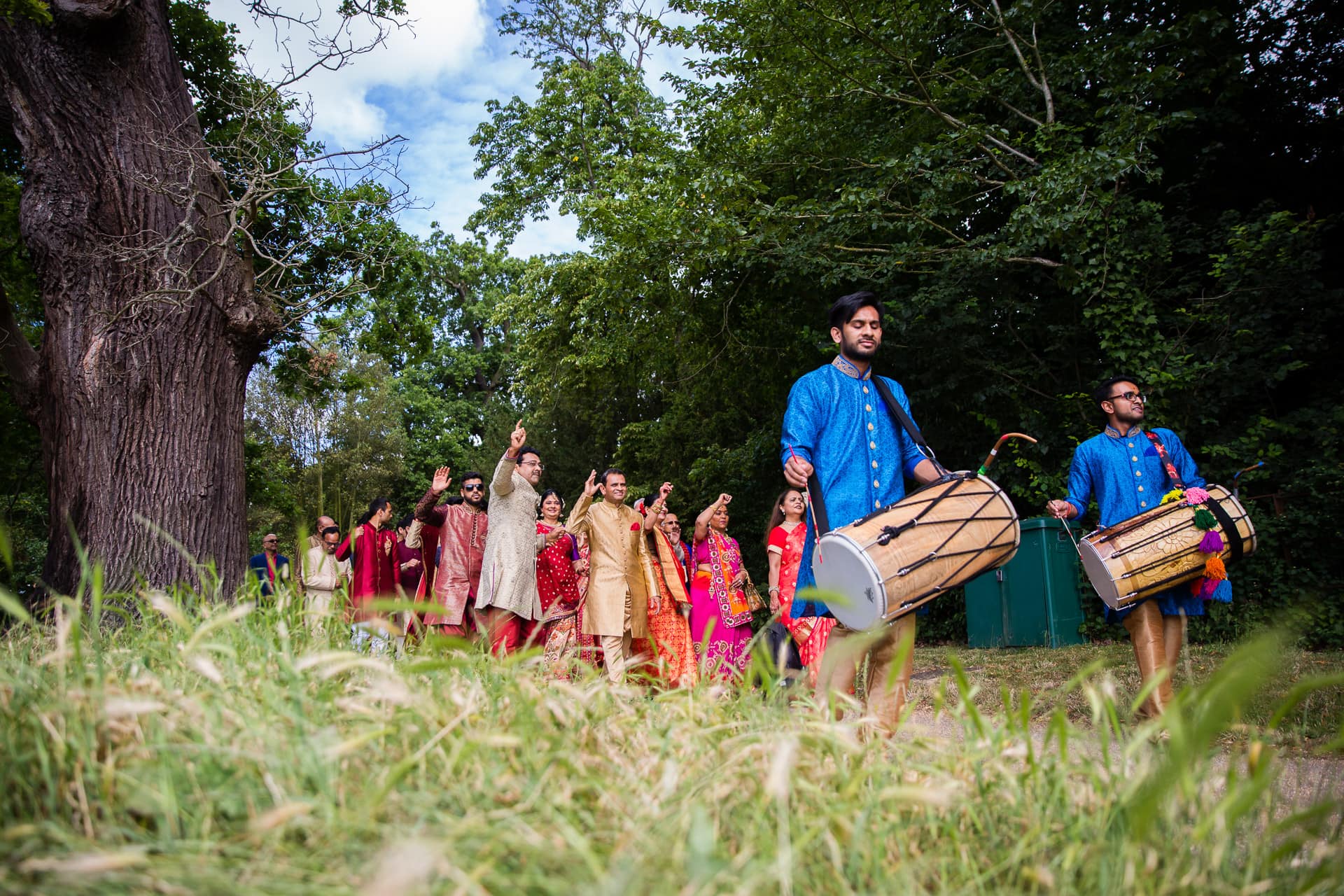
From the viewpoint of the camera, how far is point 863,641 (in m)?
1.80

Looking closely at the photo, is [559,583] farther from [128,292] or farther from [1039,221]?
[1039,221]

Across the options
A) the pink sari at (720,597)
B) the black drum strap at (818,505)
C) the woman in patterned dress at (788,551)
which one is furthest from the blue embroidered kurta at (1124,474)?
the pink sari at (720,597)

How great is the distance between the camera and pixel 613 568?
8.04m

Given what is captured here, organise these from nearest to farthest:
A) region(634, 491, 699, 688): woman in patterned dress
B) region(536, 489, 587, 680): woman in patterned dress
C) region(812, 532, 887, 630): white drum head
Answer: region(812, 532, 887, 630): white drum head
region(634, 491, 699, 688): woman in patterned dress
region(536, 489, 587, 680): woman in patterned dress

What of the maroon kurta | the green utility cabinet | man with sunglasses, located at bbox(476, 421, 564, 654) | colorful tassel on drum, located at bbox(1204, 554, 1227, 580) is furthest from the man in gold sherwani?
the green utility cabinet

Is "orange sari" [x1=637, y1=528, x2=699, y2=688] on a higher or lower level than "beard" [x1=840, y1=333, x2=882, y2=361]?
lower

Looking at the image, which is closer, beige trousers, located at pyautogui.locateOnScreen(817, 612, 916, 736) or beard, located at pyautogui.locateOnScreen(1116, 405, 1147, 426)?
beige trousers, located at pyautogui.locateOnScreen(817, 612, 916, 736)

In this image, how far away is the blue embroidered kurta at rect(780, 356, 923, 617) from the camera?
4043mm

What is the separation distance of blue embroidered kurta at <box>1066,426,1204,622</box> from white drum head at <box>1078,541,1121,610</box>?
33 centimetres

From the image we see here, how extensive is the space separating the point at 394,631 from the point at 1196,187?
12058 mm

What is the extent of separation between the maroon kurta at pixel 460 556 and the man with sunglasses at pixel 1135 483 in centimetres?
485

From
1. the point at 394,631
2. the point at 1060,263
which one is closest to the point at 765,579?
the point at 1060,263

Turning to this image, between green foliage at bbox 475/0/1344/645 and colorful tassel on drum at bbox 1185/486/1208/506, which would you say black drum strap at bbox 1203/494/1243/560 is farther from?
green foliage at bbox 475/0/1344/645

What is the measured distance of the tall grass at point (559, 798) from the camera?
4.39 ft
